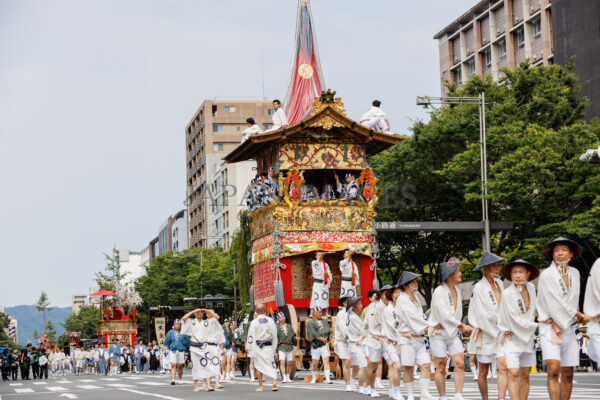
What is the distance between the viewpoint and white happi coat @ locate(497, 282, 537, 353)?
12328 mm

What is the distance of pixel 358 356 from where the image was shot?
65.1ft

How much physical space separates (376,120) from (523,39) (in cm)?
3593

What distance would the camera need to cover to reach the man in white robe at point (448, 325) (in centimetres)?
1391

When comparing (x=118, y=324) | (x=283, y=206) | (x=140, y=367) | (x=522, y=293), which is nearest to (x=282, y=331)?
(x=283, y=206)

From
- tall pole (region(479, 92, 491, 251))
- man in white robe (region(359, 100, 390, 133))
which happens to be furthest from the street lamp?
man in white robe (region(359, 100, 390, 133))

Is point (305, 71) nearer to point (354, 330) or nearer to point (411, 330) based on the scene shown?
point (354, 330)

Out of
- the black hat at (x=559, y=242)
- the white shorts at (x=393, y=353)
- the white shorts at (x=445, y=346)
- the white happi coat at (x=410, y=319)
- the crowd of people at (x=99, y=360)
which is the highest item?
the black hat at (x=559, y=242)

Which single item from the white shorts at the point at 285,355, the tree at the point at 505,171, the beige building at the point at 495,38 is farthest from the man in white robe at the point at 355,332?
the beige building at the point at 495,38

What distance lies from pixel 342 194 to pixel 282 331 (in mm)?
10636

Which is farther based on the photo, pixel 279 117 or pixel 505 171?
pixel 505 171

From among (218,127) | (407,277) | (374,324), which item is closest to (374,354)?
(374,324)

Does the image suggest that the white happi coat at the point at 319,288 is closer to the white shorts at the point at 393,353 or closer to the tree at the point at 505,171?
the tree at the point at 505,171

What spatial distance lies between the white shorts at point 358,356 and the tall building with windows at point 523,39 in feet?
104

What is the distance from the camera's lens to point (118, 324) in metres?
67.2
